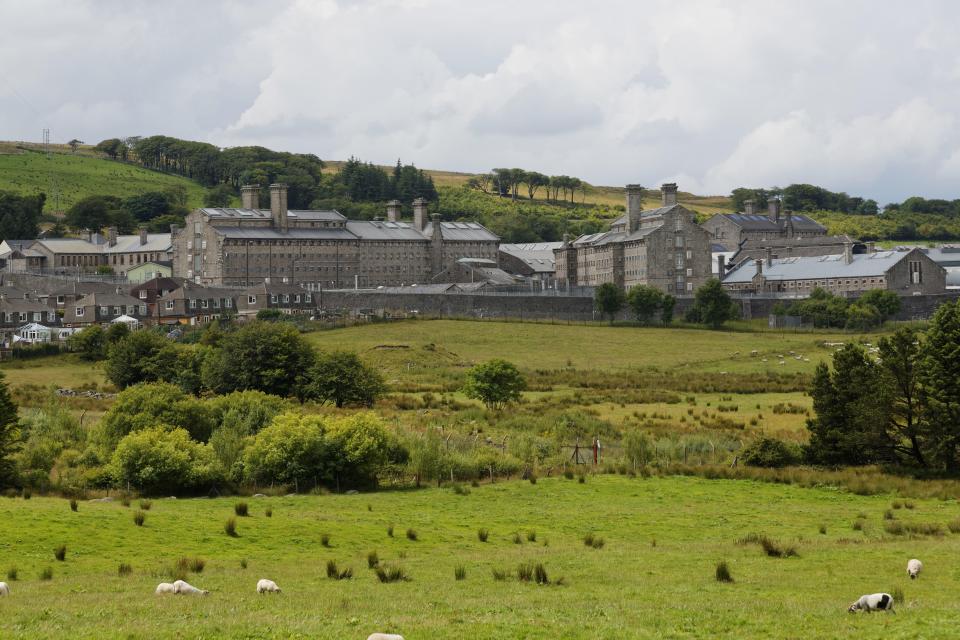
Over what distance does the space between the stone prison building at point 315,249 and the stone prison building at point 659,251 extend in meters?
13.1

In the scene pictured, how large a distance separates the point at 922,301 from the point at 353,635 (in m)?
95.7

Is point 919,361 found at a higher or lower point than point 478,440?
higher

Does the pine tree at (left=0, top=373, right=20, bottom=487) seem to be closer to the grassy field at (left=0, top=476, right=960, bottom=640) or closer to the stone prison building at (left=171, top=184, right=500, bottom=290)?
the grassy field at (left=0, top=476, right=960, bottom=640)

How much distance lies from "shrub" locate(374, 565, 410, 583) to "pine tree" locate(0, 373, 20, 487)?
15.0 meters

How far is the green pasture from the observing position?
171500 mm

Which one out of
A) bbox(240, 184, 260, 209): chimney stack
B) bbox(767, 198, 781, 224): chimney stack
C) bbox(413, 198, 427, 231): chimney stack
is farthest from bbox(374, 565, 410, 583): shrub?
bbox(767, 198, 781, 224): chimney stack

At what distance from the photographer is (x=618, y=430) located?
46.5 meters

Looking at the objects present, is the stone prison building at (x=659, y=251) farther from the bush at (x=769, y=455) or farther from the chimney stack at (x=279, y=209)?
the bush at (x=769, y=455)

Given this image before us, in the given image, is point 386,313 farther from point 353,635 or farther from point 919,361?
point 353,635

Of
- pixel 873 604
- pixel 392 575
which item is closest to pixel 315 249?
pixel 392 575

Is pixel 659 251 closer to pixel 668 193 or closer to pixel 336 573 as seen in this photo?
pixel 668 193

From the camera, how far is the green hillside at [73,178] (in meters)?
171

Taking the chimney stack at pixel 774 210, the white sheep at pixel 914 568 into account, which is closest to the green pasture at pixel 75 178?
the chimney stack at pixel 774 210

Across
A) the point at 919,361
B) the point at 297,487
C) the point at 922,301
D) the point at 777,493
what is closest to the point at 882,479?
the point at 777,493
